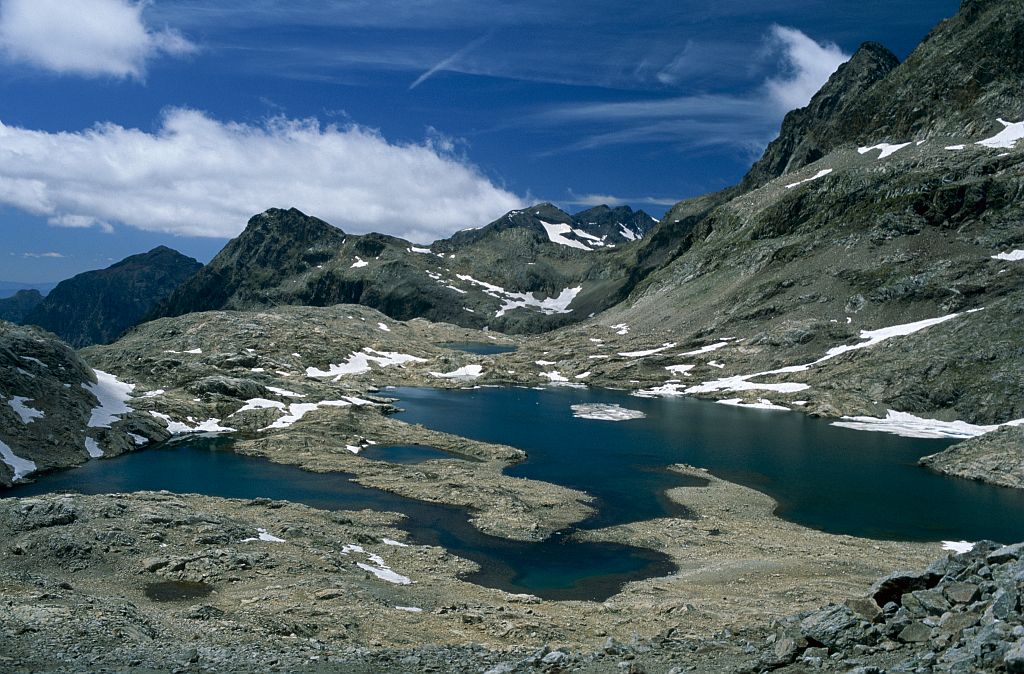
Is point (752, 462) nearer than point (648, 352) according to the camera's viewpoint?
Yes

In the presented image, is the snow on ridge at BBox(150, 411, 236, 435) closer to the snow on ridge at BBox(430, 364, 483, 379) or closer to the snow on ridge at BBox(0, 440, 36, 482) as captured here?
the snow on ridge at BBox(0, 440, 36, 482)

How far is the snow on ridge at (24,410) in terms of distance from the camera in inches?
2950

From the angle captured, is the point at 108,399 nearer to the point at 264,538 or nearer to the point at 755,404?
the point at 264,538

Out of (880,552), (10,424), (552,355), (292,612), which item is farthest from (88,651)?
(552,355)

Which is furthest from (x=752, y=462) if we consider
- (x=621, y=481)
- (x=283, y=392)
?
(x=283, y=392)

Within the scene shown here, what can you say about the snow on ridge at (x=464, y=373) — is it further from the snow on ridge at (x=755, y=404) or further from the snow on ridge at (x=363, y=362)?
the snow on ridge at (x=755, y=404)

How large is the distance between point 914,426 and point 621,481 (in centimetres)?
5748

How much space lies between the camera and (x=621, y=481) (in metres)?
70.8

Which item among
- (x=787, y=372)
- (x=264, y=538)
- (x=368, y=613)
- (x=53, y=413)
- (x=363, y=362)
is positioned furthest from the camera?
(x=363, y=362)

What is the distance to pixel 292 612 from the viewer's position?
28.7 meters

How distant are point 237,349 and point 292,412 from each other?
196 feet

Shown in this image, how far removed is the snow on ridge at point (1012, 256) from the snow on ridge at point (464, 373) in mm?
112907

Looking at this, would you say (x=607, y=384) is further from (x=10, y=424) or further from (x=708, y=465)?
(x=10, y=424)

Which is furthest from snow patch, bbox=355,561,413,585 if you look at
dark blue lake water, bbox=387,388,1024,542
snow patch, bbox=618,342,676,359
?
snow patch, bbox=618,342,676,359
